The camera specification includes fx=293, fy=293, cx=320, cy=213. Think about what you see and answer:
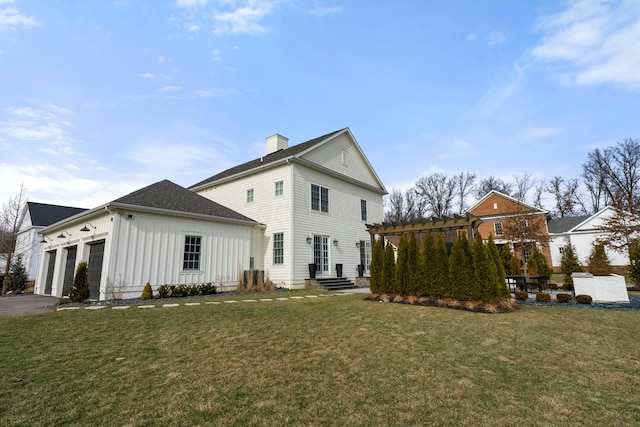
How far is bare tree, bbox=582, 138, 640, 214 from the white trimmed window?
3338 centimetres

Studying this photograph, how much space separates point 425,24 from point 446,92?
2.84m

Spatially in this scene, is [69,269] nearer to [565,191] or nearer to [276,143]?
[276,143]

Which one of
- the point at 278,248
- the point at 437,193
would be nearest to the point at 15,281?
the point at 278,248

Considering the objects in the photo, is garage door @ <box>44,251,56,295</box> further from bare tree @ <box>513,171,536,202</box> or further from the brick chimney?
bare tree @ <box>513,171,536,202</box>

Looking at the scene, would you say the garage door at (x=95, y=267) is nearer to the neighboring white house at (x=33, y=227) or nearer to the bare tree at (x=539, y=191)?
the neighboring white house at (x=33, y=227)

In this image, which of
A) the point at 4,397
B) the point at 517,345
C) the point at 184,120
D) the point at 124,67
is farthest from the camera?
the point at 184,120

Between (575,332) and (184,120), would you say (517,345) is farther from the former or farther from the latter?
(184,120)

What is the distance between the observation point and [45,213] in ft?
84.4

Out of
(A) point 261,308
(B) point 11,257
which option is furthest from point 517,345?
(B) point 11,257

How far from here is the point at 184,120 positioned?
13.2 meters

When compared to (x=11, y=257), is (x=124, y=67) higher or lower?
higher

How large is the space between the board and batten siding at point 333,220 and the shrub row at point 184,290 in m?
3.81

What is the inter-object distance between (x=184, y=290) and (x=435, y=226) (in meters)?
9.31

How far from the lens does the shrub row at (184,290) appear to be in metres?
10.7
